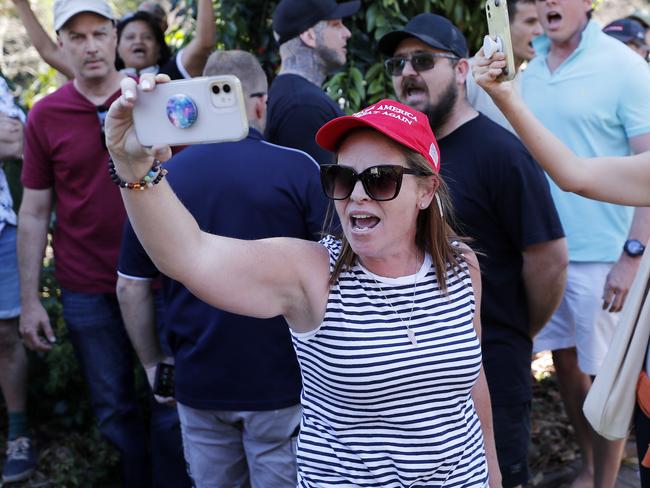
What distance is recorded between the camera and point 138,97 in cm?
160

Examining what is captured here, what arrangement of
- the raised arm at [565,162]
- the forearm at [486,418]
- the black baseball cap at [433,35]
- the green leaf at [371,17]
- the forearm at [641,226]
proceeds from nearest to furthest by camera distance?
the raised arm at [565,162] < the forearm at [486,418] < the black baseball cap at [433,35] < the forearm at [641,226] < the green leaf at [371,17]

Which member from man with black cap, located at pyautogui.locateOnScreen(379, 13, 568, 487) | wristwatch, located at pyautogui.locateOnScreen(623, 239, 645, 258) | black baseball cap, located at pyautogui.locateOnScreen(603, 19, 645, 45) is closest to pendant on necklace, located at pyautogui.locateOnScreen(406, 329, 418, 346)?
man with black cap, located at pyautogui.locateOnScreen(379, 13, 568, 487)

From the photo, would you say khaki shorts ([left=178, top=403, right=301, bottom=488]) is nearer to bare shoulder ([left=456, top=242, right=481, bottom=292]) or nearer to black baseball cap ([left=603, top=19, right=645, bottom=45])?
bare shoulder ([left=456, top=242, right=481, bottom=292])

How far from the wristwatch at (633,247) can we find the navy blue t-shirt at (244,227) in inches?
58.2

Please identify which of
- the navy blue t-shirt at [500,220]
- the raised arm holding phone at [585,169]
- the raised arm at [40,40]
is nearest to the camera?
→ the raised arm holding phone at [585,169]

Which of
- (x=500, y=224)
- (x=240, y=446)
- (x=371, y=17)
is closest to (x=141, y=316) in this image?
(x=240, y=446)

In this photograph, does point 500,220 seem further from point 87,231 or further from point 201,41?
point 201,41

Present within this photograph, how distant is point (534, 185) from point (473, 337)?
3.65ft

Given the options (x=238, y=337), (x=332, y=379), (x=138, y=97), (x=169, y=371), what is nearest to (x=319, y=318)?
(x=332, y=379)

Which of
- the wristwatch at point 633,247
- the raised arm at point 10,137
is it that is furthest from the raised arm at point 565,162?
the raised arm at point 10,137

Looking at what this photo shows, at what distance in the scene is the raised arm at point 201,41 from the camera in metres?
4.41

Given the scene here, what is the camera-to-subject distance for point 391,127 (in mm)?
2123

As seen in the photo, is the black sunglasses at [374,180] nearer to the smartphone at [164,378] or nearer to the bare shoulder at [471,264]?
the bare shoulder at [471,264]

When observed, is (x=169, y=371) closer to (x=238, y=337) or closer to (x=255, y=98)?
(x=238, y=337)
